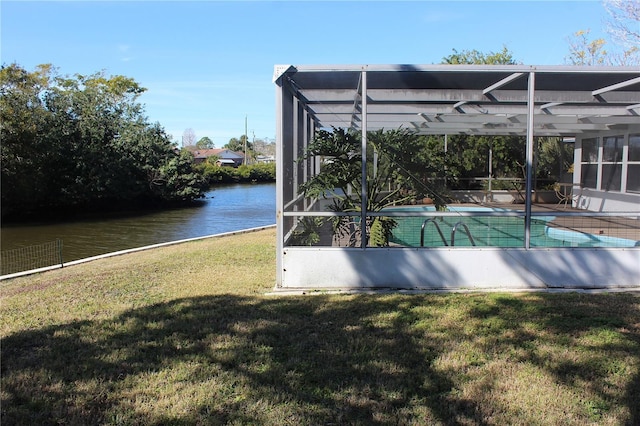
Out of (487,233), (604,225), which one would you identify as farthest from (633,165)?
(487,233)

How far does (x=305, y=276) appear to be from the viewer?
19.2ft

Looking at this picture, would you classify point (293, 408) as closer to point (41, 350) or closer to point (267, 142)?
point (41, 350)

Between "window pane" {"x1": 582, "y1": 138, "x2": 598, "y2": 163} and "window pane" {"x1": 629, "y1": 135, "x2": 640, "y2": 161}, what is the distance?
174 cm

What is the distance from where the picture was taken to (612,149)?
40.4ft

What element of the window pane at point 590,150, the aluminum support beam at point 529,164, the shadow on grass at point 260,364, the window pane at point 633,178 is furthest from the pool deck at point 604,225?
the window pane at point 590,150

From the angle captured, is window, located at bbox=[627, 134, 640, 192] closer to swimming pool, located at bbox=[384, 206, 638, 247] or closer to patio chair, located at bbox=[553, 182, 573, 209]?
patio chair, located at bbox=[553, 182, 573, 209]

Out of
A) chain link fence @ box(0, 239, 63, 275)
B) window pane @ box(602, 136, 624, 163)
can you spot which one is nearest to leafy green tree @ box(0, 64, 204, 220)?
chain link fence @ box(0, 239, 63, 275)

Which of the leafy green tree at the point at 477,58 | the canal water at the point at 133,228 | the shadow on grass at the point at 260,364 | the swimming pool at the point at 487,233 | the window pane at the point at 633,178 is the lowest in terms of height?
the canal water at the point at 133,228

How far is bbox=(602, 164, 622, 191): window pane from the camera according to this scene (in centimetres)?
1183

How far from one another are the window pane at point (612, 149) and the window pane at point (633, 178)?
0.55 meters

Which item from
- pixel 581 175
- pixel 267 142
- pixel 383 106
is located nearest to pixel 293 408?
pixel 383 106

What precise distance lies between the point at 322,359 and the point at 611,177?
37.2ft

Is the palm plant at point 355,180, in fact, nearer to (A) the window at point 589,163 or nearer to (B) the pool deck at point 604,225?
(B) the pool deck at point 604,225

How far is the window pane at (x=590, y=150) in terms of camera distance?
13195 millimetres
